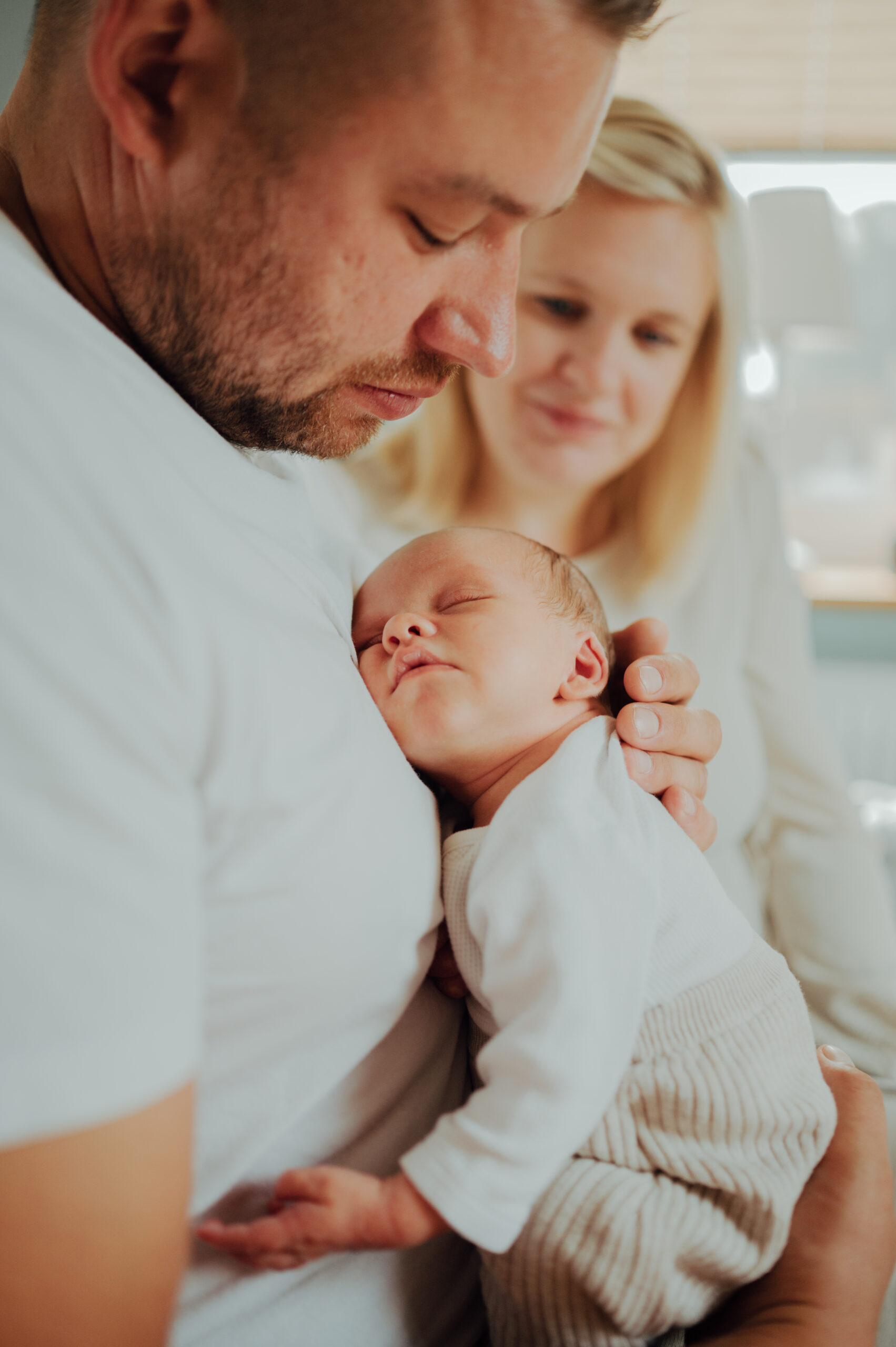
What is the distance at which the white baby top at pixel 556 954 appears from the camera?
0.63m

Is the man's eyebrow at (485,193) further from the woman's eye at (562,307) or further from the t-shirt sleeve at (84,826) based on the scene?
the woman's eye at (562,307)

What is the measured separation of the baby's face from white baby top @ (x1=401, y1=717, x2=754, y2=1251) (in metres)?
0.08

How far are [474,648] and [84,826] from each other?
496 mm

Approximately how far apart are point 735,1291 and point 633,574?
1291mm

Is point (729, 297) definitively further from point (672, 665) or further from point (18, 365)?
point (18, 365)

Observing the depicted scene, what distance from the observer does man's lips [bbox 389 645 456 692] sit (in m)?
0.87

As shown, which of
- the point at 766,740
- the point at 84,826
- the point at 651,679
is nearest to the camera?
the point at 84,826

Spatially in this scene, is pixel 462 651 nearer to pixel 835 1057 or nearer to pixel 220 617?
pixel 220 617

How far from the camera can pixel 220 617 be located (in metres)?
0.57

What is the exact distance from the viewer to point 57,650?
46cm

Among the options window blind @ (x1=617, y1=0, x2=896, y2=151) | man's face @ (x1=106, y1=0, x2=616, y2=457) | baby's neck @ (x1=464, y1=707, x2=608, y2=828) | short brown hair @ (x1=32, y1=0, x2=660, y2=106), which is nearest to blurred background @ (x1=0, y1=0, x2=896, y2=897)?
window blind @ (x1=617, y1=0, x2=896, y2=151)

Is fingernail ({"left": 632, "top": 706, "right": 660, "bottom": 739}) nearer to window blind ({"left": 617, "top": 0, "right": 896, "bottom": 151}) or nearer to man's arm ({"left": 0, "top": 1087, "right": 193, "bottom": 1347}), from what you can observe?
man's arm ({"left": 0, "top": 1087, "right": 193, "bottom": 1347})

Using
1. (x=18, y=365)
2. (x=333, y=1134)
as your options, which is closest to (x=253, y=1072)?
(x=333, y=1134)

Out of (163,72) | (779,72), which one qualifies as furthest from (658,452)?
(779,72)
